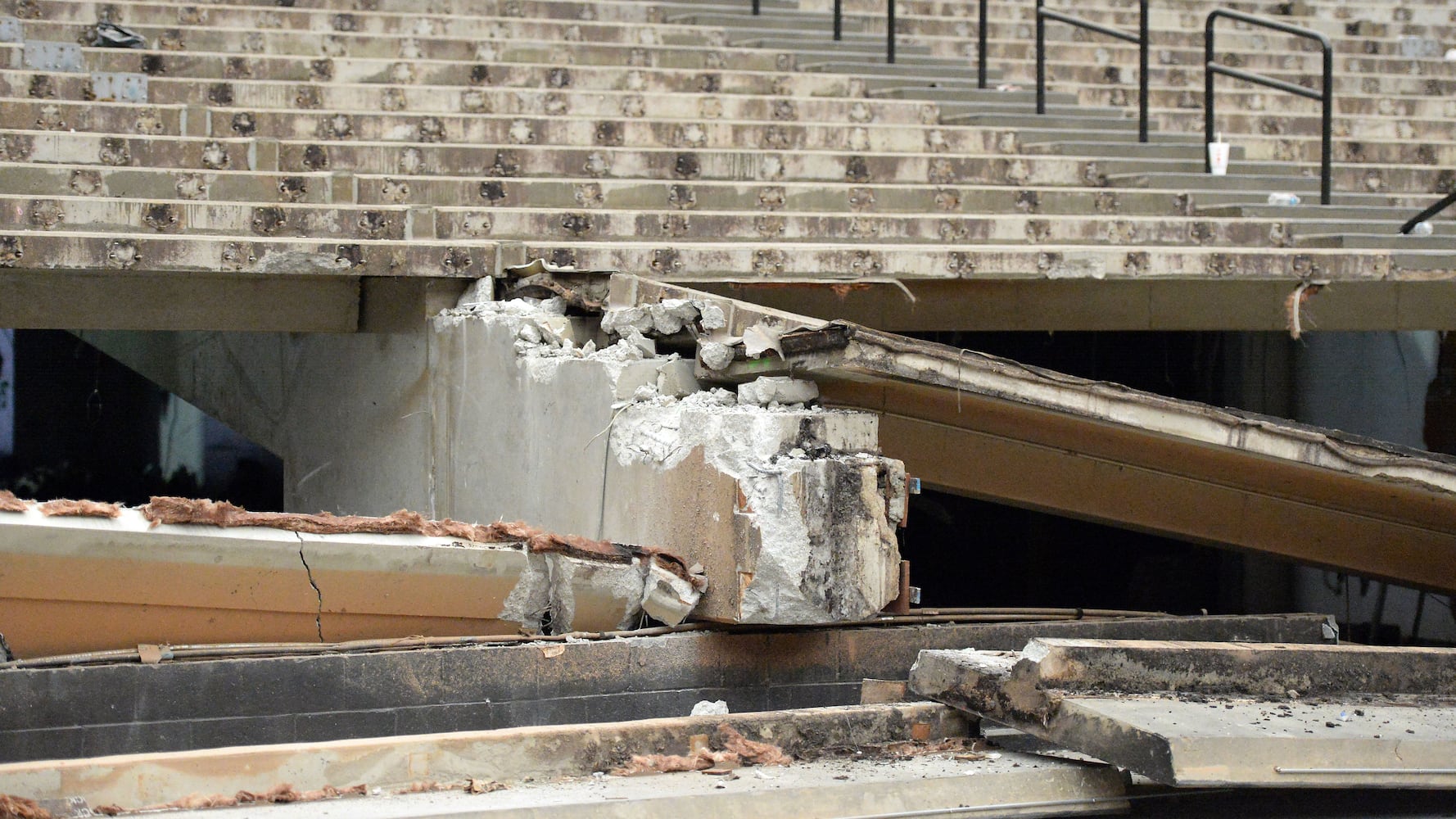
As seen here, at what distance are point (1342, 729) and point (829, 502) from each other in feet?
5.62

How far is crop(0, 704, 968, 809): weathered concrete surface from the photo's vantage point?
382 cm

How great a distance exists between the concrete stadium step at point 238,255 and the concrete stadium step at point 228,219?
0.14 meters

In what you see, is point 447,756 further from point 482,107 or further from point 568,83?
point 568,83

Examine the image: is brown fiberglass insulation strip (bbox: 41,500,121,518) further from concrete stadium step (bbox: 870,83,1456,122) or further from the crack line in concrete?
concrete stadium step (bbox: 870,83,1456,122)

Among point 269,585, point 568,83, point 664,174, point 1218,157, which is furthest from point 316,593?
point 1218,157

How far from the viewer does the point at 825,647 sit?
207 inches

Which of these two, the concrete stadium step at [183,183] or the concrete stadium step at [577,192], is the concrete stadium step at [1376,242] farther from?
the concrete stadium step at [183,183]

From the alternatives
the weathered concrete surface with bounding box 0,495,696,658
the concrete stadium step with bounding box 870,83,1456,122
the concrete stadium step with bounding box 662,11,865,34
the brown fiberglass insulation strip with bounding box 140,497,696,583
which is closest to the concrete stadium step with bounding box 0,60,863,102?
the concrete stadium step with bounding box 662,11,865,34

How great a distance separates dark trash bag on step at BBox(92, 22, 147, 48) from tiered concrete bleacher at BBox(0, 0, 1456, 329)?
122 millimetres

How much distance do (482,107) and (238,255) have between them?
8.55 ft

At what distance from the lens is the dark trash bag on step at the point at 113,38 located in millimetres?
8664

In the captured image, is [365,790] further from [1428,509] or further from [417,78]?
Result: [417,78]

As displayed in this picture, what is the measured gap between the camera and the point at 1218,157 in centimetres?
937

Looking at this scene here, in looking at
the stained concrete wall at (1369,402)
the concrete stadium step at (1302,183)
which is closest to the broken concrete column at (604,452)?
the concrete stadium step at (1302,183)
